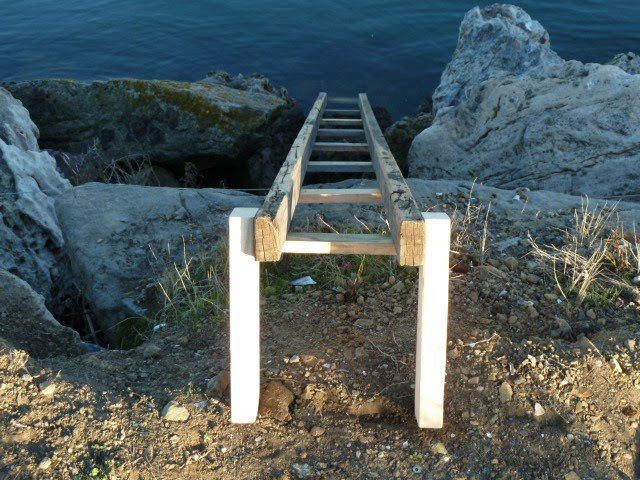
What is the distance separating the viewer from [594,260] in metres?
4.22

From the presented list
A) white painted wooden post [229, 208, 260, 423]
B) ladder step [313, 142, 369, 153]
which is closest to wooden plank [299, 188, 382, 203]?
white painted wooden post [229, 208, 260, 423]

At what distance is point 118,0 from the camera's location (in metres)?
15.4

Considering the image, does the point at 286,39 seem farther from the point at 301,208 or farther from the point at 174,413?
the point at 174,413

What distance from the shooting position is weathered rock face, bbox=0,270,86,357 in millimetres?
3834

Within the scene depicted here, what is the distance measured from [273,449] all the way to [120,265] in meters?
2.39

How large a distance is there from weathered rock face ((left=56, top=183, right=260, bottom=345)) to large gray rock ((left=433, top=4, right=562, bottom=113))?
Answer: 3.96 metres

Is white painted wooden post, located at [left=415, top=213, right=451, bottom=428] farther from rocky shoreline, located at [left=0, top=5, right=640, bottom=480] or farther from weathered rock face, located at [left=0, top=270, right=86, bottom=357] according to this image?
weathered rock face, located at [left=0, top=270, right=86, bottom=357]

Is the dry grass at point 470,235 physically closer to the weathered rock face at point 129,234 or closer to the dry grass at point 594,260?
the dry grass at point 594,260

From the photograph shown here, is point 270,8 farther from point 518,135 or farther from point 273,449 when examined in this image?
point 273,449

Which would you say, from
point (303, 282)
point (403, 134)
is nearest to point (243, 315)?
point (303, 282)

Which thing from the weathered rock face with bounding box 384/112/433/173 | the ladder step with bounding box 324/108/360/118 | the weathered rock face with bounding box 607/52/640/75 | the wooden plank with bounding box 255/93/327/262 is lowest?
the weathered rock face with bounding box 384/112/433/173

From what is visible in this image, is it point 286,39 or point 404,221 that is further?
point 286,39

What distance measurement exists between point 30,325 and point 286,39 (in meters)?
10.7

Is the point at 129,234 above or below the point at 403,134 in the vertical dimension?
above
